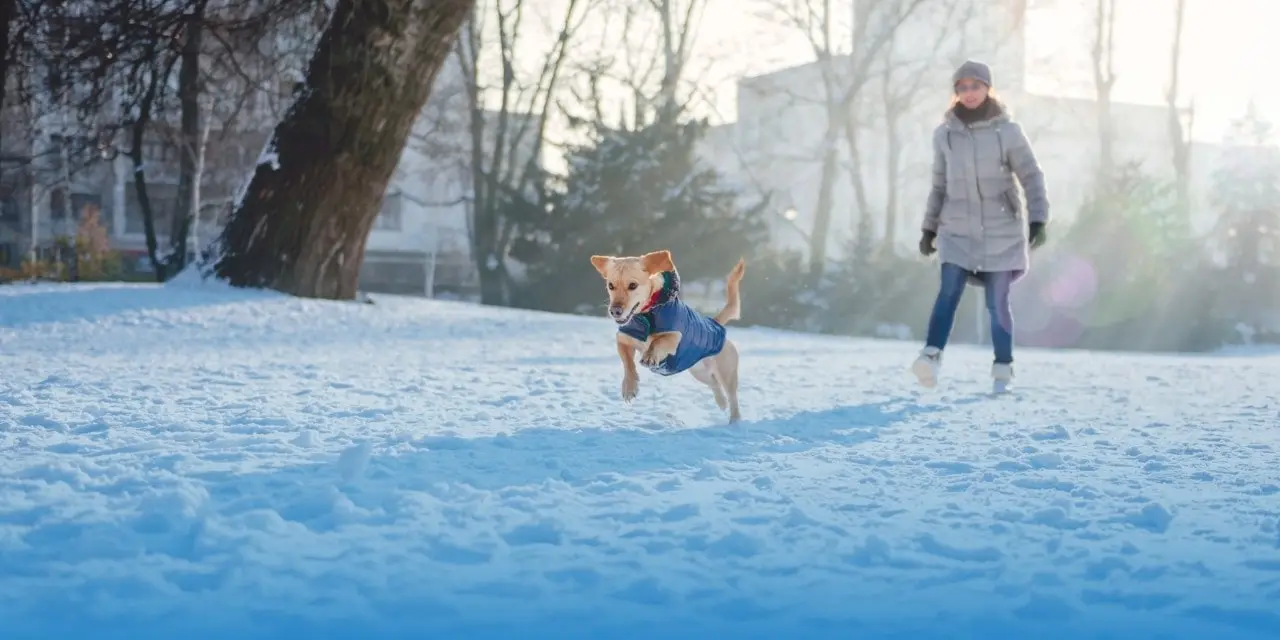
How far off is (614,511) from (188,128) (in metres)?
16.8

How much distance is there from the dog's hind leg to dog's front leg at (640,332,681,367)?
581mm

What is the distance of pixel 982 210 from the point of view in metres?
6.32

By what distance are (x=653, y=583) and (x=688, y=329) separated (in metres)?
2.00

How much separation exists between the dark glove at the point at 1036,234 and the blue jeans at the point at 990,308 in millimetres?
236

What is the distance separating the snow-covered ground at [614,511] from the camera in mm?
2164

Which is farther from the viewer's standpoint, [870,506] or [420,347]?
[420,347]

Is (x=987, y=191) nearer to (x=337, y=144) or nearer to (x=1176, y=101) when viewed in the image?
(x=337, y=144)

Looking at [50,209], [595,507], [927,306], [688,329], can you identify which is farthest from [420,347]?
[50,209]

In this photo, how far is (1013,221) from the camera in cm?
629

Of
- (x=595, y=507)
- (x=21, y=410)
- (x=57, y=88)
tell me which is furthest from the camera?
(x=57, y=88)

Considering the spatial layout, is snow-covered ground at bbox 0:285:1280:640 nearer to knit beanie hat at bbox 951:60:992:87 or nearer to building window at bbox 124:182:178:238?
knit beanie hat at bbox 951:60:992:87

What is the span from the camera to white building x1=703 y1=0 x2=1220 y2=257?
29.0 m

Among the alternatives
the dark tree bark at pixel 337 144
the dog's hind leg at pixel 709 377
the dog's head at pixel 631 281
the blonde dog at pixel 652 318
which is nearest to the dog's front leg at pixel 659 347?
the blonde dog at pixel 652 318

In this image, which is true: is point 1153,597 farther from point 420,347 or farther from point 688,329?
point 420,347
